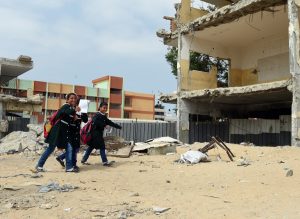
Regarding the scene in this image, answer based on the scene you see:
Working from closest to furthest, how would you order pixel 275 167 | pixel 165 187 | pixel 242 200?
pixel 242 200 → pixel 165 187 → pixel 275 167

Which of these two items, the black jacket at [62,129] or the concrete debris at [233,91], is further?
the concrete debris at [233,91]

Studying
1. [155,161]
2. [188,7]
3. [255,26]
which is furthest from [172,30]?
[155,161]

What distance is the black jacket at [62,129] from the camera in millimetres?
8742

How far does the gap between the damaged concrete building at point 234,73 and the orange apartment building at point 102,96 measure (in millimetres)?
34612

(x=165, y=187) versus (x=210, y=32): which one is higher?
(x=210, y=32)

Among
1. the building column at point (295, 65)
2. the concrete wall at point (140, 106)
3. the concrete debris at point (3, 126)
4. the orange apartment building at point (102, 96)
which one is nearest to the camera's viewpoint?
the building column at point (295, 65)

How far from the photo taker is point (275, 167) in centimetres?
849

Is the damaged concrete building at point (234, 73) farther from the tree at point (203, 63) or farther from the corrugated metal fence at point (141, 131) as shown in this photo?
the tree at point (203, 63)

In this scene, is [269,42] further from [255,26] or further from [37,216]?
[37,216]

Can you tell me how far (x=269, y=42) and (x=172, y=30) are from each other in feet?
15.5

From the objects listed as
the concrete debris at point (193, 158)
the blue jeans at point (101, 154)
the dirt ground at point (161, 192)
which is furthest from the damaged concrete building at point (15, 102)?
the concrete debris at point (193, 158)

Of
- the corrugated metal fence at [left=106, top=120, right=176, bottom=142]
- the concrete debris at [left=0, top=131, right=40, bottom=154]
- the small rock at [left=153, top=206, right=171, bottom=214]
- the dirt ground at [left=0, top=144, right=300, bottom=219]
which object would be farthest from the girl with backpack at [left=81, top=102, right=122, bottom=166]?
the corrugated metal fence at [left=106, top=120, right=176, bottom=142]

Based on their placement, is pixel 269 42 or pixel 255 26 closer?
pixel 255 26

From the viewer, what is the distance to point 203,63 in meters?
28.2
